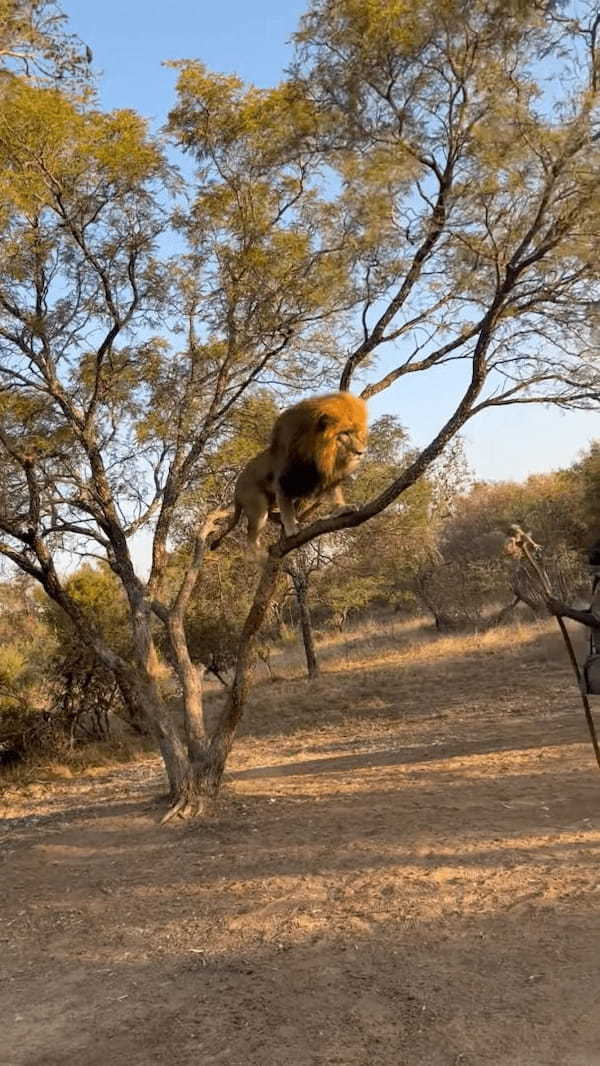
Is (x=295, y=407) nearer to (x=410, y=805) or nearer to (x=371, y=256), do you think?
(x=371, y=256)

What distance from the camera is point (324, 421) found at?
602 centimetres

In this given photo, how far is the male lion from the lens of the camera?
6.04 meters

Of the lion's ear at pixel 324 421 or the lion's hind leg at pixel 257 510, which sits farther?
the lion's hind leg at pixel 257 510

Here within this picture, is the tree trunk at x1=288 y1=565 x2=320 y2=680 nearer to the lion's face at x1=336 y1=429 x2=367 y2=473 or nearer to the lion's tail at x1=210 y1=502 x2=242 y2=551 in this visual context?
the lion's tail at x1=210 y1=502 x2=242 y2=551

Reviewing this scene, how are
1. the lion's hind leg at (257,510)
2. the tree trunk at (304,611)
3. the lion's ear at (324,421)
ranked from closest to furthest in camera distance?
the lion's ear at (324,421) < the lion's hind leg at (257,510) < the tree trunk at (304,611)

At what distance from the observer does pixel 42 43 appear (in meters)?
8.27

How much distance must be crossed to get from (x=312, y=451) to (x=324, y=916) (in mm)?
3220

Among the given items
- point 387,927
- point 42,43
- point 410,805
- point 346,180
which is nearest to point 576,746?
point 410,805

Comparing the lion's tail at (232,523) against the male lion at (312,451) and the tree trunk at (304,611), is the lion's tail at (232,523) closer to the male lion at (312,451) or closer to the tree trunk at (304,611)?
the male lion at (312,451)

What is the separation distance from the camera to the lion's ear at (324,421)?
602 cm

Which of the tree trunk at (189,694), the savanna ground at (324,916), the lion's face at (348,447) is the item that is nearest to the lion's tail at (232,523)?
the tree trunk at (189,694)

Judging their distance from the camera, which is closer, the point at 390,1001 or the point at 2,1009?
the point at 390,1001

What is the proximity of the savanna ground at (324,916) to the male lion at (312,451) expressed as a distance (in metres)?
2.87

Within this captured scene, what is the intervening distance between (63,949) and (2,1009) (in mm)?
813
